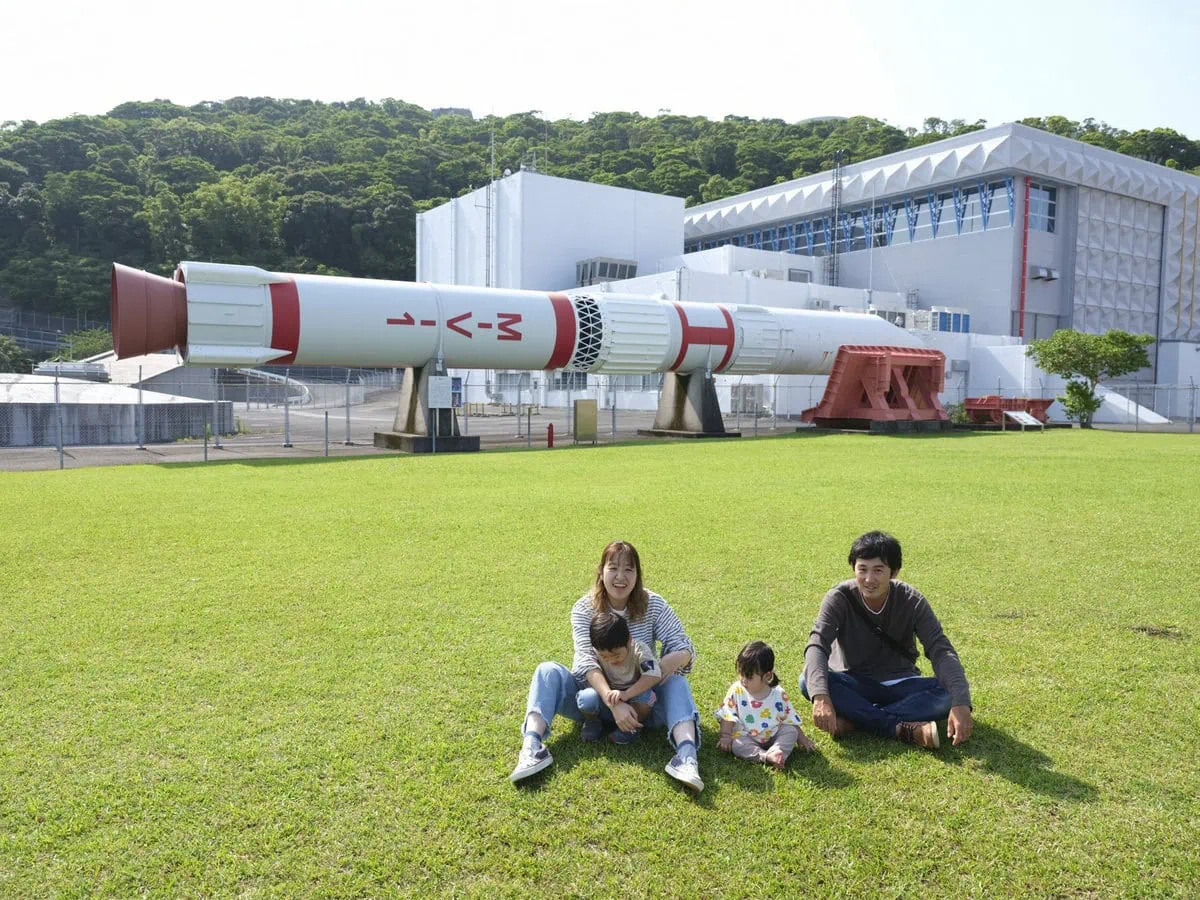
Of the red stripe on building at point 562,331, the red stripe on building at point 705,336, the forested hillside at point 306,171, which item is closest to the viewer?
the red stripe on building at point 562,331

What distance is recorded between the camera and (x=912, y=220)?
166ft

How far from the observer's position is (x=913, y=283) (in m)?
49.9

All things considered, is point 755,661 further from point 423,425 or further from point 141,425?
point 141,425

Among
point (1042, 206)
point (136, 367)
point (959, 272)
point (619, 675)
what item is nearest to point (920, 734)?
point (619, 675)

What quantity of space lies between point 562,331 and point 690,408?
17.7 feet

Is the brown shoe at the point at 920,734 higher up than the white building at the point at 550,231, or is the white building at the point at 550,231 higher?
the white building at the point at 550,231

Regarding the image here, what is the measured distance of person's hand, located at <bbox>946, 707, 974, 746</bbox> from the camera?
4031 mm

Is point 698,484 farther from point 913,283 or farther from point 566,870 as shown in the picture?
point 913,283

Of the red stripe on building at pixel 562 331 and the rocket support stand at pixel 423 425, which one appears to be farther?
the red stripe on building at pixel 562 331

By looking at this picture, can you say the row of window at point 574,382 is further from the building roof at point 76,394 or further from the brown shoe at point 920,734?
the brown shoe at point 920,734

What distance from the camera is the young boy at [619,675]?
160 inches

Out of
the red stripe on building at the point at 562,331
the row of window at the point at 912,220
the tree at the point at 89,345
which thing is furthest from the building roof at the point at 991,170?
the tree at the point at 89,345

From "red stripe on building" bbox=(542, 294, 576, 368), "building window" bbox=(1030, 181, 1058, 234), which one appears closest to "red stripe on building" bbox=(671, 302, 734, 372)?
"red stripe on building" bbox=(542, 294, 576, 368)

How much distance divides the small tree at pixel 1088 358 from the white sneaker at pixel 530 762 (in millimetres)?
33747
